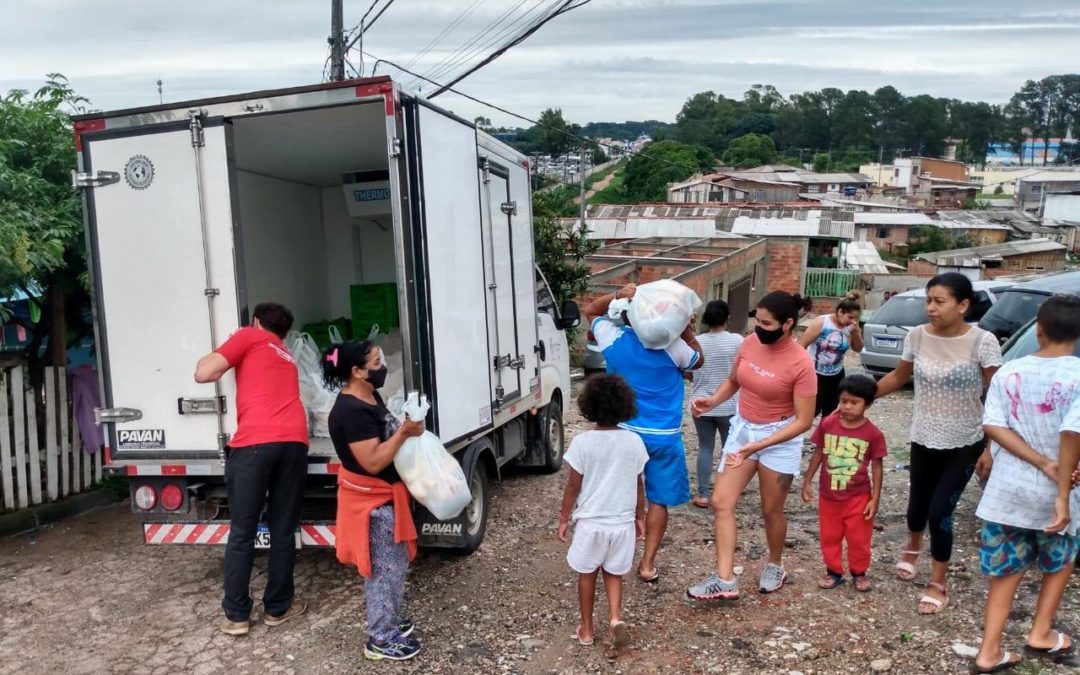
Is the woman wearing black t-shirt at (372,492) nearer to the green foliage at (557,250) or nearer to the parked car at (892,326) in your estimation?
the green foliage at (557,250)

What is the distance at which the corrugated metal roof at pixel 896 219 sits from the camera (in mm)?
43656

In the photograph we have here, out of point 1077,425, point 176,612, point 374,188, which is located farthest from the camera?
point 374,188

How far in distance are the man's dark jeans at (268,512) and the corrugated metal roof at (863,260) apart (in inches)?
1294

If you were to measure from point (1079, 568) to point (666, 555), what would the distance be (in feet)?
7.72

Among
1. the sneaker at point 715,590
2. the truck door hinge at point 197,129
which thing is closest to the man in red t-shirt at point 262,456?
the truck door hinge at point 197,129

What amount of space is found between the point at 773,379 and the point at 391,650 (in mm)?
2280

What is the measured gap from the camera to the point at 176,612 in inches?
171

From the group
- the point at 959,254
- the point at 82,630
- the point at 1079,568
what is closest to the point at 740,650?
the point at 1079,568

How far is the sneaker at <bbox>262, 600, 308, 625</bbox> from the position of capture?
412cm

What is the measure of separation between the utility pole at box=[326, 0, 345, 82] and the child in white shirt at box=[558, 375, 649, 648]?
11044mm

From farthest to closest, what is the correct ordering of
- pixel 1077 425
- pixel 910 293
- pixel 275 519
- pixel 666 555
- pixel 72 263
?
pixel 910 293 → pixel 72 263 → pixel 666 555 → pixel 275 519 → pixel 1077 425

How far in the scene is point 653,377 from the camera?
4.18 meters

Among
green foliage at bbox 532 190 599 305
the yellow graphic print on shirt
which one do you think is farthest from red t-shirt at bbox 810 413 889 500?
green foliage at bbox 532 190 599 305

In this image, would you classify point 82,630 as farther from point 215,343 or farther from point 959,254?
point 959,254
